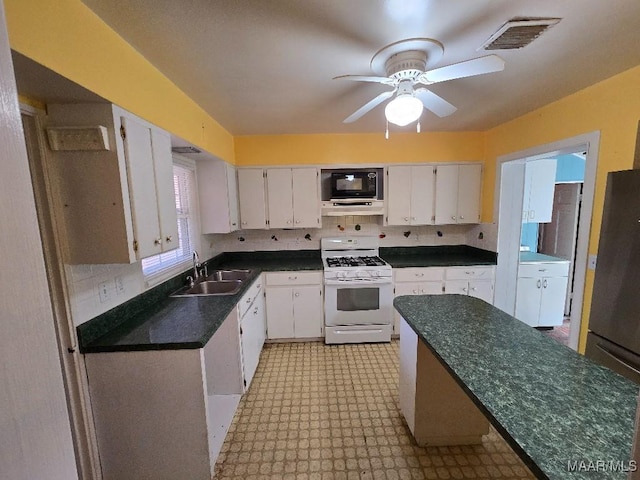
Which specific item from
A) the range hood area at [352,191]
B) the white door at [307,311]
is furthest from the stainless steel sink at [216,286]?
the range hood area at [352,191]

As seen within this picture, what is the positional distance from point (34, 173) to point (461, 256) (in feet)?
13.1

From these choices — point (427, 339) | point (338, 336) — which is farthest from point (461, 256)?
point (427, 339)

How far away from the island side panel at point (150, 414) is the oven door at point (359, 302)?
1796mm

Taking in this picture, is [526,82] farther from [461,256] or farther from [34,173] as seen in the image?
[34,173]

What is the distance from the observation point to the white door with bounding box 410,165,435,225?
131 inches

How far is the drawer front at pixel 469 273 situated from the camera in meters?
3.20

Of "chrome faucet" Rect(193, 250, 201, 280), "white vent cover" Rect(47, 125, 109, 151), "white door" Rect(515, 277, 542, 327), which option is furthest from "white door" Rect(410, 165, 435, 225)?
"white vent cover" Rect(47, 125, 109, 151)

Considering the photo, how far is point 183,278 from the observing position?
2527mm

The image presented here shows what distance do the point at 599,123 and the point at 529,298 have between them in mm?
2043

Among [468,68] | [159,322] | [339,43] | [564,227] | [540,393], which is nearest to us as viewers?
[540,393]

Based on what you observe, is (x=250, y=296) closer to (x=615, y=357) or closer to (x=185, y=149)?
(x=185, y=149)

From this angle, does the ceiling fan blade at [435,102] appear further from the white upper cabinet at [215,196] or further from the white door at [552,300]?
the white door at [552,300]

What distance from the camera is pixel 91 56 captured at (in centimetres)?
119

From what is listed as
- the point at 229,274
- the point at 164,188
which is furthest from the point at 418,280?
the point at 164,188
